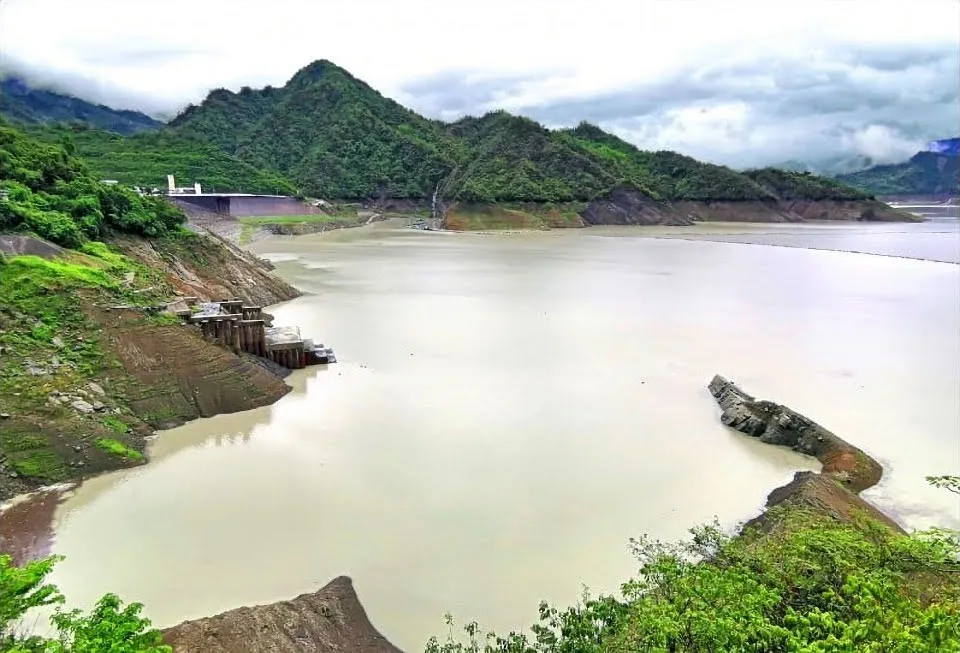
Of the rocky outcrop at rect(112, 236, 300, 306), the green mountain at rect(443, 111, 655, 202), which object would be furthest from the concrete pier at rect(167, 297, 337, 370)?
the green mountain at rect(443, 111, 655, 202)

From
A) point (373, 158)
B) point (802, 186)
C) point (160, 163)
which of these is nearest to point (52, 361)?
point (160, 163)

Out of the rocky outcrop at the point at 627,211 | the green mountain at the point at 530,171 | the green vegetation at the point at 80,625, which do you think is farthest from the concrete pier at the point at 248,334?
the rocky outcrop at the point at 627,211

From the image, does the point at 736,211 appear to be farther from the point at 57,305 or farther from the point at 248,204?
the point at 57,305

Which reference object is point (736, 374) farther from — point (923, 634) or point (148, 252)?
point (148, 252)

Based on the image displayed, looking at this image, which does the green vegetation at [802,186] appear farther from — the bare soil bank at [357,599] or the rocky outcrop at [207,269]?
the bare soil bank at [357,599]

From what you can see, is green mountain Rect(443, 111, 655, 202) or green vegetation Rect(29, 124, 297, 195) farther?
green mountain Rect(443, 111, 655, 202)

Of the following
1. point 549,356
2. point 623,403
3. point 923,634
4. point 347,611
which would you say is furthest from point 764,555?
point 549,356

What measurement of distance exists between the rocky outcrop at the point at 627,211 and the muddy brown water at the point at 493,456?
9081 centimetres

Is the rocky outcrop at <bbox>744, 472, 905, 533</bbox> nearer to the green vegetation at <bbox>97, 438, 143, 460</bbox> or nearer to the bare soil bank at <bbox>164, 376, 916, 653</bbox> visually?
the bare soil bank at <bbox>164, 376, 916, 653</bbox>

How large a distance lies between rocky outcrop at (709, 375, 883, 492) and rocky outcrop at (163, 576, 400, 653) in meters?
13.5

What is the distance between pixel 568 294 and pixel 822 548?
38512mm

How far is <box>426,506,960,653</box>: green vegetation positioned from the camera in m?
6.69

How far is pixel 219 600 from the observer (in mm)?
12414

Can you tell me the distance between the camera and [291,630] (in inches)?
432
